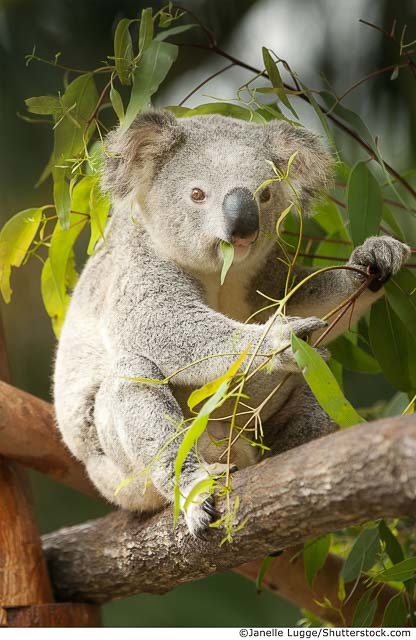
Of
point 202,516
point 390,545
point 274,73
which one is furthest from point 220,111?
point 390,545

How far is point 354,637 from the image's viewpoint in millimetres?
1898

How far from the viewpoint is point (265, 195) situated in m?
2.11

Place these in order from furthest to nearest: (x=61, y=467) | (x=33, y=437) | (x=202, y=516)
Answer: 1. (x=61, y=467)
2. (x=33, y=437)
3. (x=202, y=516)

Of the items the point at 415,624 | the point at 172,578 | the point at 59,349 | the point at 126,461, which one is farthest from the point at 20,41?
the point at 415,624

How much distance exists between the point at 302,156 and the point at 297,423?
2.70 ft

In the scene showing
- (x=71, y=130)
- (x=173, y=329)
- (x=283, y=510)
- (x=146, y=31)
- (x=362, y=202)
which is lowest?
(x=283, y=510)

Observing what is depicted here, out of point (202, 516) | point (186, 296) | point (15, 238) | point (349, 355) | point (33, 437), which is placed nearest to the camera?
point (202, 516)

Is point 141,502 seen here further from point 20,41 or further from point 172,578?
point 20,41

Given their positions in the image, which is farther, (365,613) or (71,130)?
(365,613)

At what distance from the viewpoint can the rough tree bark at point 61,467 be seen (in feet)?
8.59

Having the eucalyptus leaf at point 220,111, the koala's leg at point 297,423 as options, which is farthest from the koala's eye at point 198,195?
the koala's leg at point 297,423

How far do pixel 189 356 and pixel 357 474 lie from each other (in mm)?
781

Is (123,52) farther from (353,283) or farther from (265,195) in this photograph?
(353,283)

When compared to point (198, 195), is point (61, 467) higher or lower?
lower
